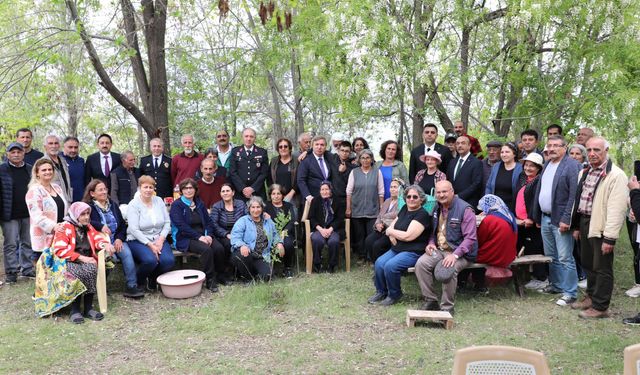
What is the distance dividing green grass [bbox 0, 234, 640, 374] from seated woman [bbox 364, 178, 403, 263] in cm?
57

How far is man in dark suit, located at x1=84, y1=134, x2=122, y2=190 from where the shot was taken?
289 inches

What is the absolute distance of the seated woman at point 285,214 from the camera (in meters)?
7.18

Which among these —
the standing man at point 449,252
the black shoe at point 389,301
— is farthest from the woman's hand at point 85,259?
the standing man at point 449,252

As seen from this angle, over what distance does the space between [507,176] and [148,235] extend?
181 inches

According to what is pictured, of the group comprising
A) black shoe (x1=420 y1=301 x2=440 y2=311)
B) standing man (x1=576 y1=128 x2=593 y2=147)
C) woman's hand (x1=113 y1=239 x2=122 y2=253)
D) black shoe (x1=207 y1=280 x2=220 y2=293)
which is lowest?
black shoe (x1=420 y1=301 x2=440 y2=311)

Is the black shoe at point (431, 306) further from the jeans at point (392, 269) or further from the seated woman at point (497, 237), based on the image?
the seated woman at point (497, 237)

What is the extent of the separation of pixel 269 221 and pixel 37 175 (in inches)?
112

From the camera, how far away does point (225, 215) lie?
704 cm

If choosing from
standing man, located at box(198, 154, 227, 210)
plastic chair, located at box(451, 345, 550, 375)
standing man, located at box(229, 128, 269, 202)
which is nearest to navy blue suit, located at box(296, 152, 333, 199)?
standing man, located at box(229, 128, 269, 202)

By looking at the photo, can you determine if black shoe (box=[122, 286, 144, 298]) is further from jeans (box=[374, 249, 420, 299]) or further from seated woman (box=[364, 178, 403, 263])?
seated woman (box=[364, 178, 403, 263])

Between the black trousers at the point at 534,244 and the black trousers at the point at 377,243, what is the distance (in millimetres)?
1682

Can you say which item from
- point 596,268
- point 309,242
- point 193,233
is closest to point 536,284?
point 596,268

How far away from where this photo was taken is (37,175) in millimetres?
6180

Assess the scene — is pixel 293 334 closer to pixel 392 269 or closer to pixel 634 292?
pixel 392 269
